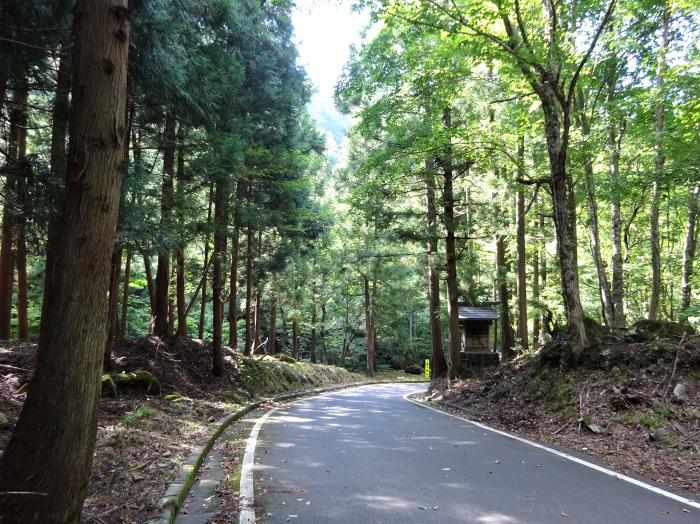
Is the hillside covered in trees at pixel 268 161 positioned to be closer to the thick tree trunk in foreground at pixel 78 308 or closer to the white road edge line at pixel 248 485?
the thick tree trunk in foreground at pixel 78 308

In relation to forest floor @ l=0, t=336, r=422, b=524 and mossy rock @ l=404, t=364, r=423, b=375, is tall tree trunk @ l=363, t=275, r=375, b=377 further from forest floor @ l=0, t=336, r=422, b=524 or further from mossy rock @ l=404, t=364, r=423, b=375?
forest floor @ l=0, t=336, r=422, b=524

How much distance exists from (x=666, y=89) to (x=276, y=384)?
15415mm

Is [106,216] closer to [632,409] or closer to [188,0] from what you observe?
[188,0]

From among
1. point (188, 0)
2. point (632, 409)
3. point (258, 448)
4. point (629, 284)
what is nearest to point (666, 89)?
point (632, 409)

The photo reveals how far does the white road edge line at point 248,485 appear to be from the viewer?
179 inches

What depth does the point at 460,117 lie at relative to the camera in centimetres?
1864

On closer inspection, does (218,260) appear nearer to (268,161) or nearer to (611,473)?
(268,161)

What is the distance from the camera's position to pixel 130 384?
416 inches

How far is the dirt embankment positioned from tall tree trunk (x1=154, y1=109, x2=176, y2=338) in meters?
0.80

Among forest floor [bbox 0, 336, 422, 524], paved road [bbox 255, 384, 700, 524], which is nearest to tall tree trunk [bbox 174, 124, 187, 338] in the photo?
forest floor [bbox 0, 336, 422, 524]

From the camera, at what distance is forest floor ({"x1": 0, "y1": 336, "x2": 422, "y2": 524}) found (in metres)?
4.96

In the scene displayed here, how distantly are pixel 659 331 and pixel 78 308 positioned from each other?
11887 mm

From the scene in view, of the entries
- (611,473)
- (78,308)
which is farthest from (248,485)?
(611,473)

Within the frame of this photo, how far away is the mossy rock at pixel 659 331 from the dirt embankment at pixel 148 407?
966 cm
